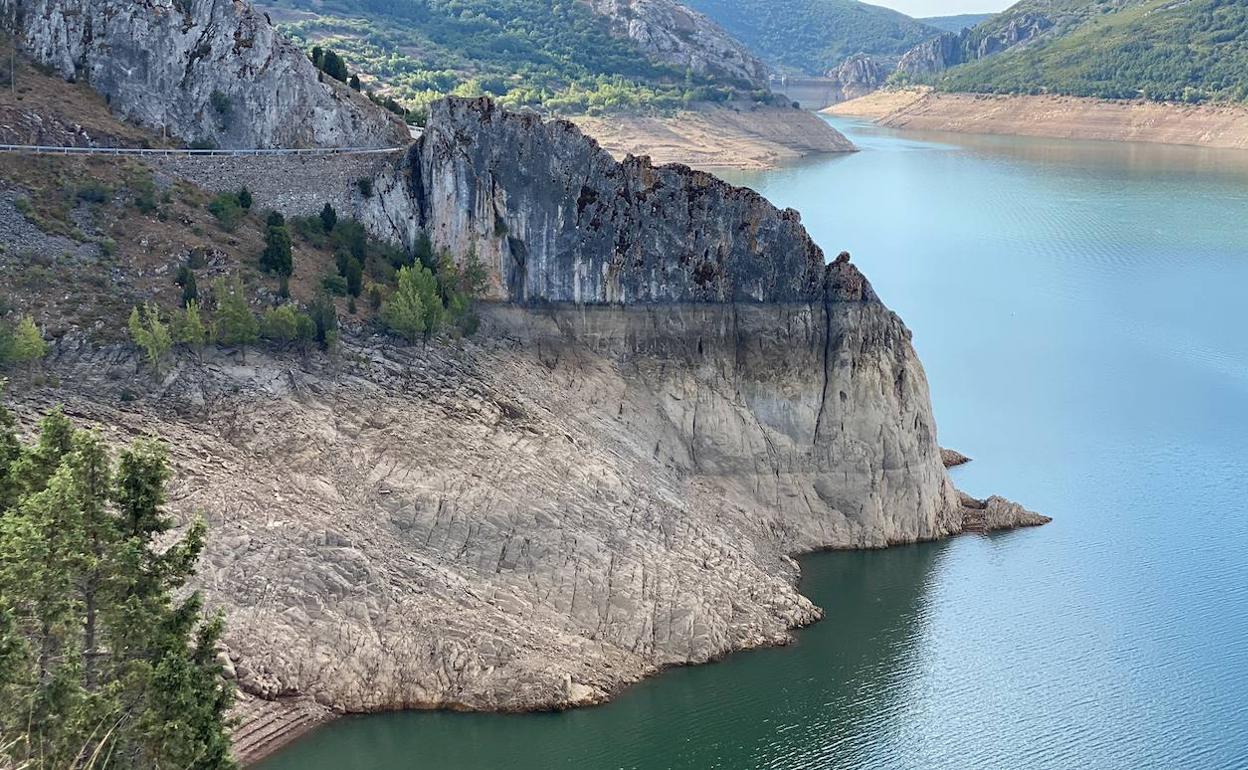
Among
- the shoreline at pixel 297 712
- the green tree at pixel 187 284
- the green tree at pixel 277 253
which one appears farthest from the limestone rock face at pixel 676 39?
the shoreline at pixel 297 712

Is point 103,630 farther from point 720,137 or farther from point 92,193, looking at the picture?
point 720,137

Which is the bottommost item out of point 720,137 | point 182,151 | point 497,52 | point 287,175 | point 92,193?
point 720,137

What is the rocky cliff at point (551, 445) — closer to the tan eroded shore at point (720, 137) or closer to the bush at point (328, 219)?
the bush at point (328, 219)

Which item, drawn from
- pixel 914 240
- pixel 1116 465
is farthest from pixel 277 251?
pixel 914 240

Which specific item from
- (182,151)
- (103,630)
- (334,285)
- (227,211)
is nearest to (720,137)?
(182,151)

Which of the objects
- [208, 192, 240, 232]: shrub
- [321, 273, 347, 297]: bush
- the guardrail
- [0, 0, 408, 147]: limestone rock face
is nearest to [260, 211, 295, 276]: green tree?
[321, 273, 347, 297]: bush

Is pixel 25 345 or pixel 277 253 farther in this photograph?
pixel 277 253

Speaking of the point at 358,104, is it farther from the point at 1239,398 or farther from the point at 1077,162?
the point at 1077,162
